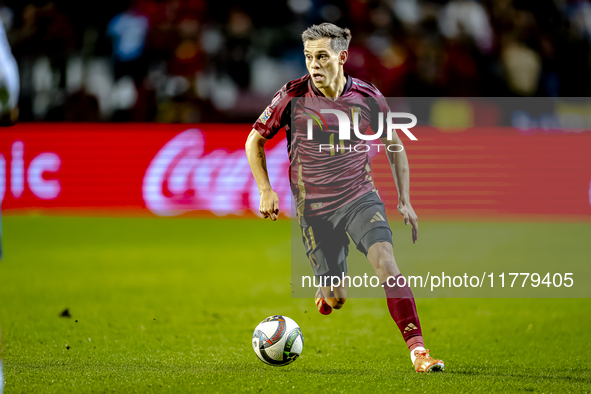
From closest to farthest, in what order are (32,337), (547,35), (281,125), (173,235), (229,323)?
(281,125) < (32,337) < (229,323) < (173,235) < (547,35)

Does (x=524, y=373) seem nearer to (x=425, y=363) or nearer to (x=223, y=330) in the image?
(x=425, y=363)

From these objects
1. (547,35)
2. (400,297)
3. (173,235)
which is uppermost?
(547,35)

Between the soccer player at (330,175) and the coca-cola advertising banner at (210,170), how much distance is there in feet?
20.0

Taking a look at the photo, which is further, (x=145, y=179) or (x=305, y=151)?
(x=145, y=179)

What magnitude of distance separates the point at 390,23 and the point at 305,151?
9.19 meters

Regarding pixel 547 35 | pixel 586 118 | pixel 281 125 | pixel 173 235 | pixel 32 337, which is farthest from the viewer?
pixel 547 35

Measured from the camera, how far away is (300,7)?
43.1ft

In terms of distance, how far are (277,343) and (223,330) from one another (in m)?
1.28

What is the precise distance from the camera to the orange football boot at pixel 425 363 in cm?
408

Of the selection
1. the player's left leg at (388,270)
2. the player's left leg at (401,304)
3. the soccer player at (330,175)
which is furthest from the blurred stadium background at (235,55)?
the player's left leg at (401,304)

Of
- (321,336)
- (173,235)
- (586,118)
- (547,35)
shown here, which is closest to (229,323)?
(321,336)

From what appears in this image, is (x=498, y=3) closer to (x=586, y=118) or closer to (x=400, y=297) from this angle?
(x=586, y=118)

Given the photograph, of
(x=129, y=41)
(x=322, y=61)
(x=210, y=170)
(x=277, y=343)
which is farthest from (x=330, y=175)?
(x=129, y=41)

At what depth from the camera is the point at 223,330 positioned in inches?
214
